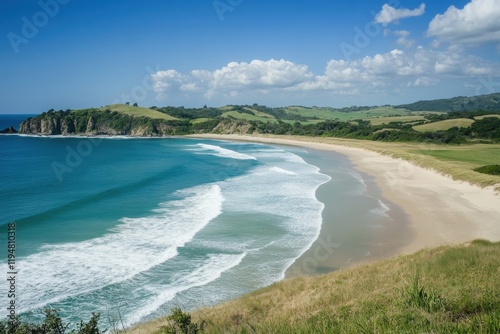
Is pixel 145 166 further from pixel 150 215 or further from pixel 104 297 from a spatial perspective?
pixel 104 297

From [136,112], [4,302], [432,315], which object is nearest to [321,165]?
[4,302]

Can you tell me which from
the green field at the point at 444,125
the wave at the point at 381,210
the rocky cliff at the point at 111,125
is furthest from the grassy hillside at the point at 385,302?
the rocky cliff at the point at 111,125

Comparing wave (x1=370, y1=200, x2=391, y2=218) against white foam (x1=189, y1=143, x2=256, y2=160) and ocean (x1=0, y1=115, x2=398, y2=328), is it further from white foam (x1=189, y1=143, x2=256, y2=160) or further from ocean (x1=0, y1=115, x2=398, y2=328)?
white foam (x1=189, y1=143, x2=256, y2=160)

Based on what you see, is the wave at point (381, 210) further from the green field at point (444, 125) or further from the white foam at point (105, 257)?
the green field at point (444, 125)

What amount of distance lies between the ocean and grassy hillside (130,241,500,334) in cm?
263

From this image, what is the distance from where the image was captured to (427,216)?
891 inches

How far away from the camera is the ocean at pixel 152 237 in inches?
501

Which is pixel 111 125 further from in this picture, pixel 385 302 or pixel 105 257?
pixel 385 302

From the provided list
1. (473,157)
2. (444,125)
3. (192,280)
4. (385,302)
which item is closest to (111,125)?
(444,125)

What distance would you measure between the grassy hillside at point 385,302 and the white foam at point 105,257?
4964 mm

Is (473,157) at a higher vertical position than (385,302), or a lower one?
lower

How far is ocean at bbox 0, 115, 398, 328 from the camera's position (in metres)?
12.7

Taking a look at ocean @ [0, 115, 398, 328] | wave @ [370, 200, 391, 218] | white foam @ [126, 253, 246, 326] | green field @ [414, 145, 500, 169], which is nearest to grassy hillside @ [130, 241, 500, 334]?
white foam @ [126, 253, 246, 326]

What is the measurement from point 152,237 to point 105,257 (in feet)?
10.1
